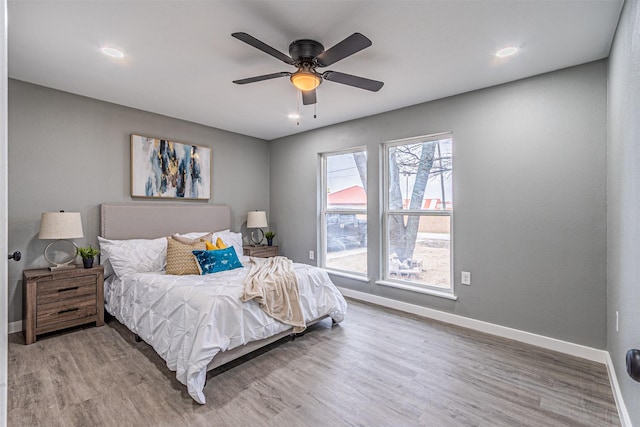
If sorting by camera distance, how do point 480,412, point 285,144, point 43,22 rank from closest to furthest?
point 480,412 < point 43,22 < point 285,144

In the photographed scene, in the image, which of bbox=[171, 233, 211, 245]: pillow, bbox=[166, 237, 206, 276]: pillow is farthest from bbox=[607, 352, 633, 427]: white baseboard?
bbox=[171, 233, 211, 245]: pillow

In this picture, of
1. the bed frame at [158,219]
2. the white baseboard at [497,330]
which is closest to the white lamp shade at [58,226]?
the bed frame at [158,219]

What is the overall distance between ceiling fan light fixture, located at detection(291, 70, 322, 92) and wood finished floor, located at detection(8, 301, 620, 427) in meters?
2.23

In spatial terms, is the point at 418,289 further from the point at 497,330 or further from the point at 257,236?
the point at 257,236

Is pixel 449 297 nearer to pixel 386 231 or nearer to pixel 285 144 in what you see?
pixel 386 231

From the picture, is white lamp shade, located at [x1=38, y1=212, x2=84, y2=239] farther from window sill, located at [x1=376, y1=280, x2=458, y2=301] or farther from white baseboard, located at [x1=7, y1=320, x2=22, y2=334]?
window sill, located at [x1=376, y1=280, x2=458, y2=301]

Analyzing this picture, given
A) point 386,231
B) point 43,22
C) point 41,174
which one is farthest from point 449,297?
point 41,174

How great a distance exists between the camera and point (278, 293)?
9.09 feet

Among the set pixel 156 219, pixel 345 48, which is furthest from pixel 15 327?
pixel 345 48

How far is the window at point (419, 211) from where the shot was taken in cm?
359

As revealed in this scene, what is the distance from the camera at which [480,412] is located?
6.41 feet

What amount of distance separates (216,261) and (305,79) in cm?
202

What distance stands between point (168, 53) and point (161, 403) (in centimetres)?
257

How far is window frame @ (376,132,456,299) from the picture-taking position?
138 inches
